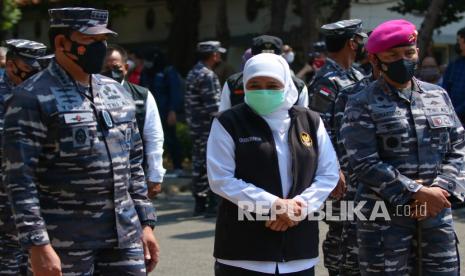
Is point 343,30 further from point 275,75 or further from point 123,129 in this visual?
point 123,129

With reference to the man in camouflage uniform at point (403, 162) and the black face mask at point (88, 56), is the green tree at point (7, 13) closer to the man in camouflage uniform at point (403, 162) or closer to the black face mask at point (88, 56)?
the man in camouflage uniform at point (403, 162)

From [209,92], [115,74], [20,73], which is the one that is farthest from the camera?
[209,92]

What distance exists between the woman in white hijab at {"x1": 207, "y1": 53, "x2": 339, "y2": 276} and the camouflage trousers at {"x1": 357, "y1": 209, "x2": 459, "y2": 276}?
535mm

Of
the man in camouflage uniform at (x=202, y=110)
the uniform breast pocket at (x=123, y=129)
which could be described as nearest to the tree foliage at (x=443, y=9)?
the man in camouflage uniform at (x=202, y=110)

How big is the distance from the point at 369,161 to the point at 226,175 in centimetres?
95

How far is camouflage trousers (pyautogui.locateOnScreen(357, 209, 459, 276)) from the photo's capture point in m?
5.55

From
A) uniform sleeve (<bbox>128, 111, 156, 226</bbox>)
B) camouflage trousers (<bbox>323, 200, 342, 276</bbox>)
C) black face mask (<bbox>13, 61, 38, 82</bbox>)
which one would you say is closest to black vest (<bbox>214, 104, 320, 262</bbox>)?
uniform sleeve (<bbox>128, 111, 156, 226</bbox>)

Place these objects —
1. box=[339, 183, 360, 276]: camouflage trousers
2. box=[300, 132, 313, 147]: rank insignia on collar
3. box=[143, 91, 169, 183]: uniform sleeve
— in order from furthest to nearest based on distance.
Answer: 1. box=[143, 91, 169, 183]: uniform sleeve
2. box=[339, 183, 360, 276]: camouflage trousers
3. box=[300, 132, 313, 147]: rank insignia on collar

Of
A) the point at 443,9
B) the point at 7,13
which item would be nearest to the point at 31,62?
the point at 7,13

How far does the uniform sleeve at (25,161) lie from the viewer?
15.3 feet

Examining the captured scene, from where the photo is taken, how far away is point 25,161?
4699 millimetres

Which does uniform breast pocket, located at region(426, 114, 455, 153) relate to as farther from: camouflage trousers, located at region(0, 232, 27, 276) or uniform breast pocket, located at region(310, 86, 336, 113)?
camouflage trousers, located at region(0, 232, 27, 276)

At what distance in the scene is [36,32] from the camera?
107 ft

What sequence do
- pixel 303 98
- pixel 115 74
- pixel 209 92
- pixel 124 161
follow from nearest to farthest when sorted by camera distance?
1. pixel 124 161
2. pixel 115 74
3. pixel 303 98
4. pixel 209 92
